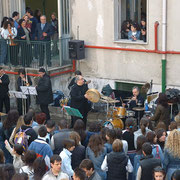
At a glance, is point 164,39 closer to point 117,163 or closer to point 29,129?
point 29,129

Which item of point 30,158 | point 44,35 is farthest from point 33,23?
point 30,158

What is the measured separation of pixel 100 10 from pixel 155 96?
3773mm

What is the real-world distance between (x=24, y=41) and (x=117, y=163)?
28.5 feet

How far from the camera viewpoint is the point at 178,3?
14.5 m

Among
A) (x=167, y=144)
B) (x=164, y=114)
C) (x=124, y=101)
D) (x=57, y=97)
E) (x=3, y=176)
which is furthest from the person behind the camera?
(x=57, y=97)

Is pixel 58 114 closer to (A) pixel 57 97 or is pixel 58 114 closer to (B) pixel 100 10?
(A) pixel 57 97

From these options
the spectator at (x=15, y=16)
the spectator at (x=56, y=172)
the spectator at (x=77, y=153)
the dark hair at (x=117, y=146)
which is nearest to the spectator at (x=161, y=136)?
the dark hair at (x=117, y=146)

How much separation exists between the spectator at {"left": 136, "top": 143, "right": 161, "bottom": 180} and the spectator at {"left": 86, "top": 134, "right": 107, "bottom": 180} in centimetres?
83

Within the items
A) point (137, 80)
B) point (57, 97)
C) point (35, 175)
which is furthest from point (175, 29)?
point (35, 175)

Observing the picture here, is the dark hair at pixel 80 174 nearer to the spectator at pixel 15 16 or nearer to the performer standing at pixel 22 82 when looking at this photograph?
the performer standing at pixel 22 82

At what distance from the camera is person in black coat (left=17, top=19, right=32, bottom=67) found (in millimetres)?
16578

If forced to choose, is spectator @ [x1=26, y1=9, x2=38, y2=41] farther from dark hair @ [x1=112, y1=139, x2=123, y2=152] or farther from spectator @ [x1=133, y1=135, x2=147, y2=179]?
dark hair @ [x1=112, y1=139, x2=123, y2=152]

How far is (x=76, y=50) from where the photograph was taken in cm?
1631

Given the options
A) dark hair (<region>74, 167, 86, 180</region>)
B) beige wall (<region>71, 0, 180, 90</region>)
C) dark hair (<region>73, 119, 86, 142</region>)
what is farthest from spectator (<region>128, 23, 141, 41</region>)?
dark hair (<region>74, 167, 86, 180</region>)
